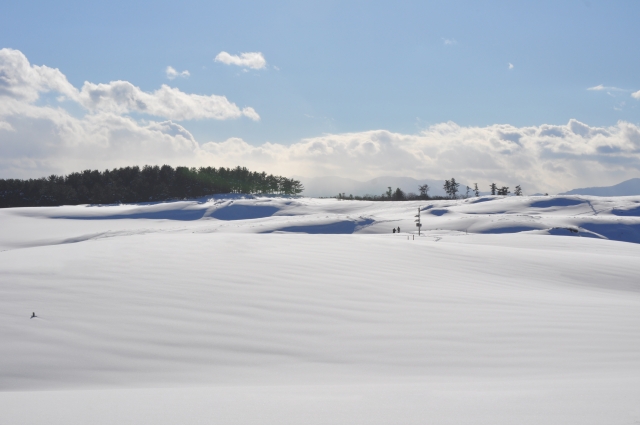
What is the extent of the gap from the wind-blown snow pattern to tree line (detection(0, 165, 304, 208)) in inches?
1985

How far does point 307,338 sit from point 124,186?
57.5m

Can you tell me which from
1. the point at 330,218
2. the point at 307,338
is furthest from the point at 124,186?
the point at 307,338

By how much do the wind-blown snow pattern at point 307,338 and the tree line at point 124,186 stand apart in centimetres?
5041

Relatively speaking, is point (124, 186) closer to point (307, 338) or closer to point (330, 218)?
point (330, 218)

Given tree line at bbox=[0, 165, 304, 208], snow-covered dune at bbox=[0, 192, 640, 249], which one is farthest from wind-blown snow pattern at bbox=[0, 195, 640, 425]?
tree line at bbox=[0, 165, 304, 208]

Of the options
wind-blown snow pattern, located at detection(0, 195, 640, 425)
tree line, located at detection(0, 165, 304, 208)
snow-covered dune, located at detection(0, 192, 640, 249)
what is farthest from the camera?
tree line, located at detection(0, 165, 304, 208)

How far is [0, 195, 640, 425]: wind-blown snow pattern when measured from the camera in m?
3.15

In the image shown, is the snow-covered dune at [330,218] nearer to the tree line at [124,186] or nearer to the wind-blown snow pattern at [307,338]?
the tree line at [124,186]

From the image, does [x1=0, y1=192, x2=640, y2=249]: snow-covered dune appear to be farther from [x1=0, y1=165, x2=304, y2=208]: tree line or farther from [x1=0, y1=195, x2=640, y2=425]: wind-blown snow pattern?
[x1=0, y1=195, x2=640, y2=425]: wind-blown snow pattern

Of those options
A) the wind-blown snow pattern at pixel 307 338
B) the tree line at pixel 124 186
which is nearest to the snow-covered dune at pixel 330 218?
the tree line at pixel 124 186

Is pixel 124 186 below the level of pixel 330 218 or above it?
above

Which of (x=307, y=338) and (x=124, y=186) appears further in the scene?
(x=124, y=186)

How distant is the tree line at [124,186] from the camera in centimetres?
5309

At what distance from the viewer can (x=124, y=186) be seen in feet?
185
